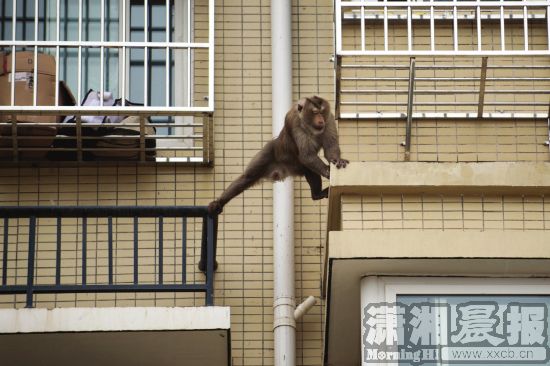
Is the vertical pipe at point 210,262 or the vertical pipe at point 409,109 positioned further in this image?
the vertical pipe at point 409,109

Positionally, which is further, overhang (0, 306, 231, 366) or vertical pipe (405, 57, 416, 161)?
vertical pipe (405, 57, 416, 161)

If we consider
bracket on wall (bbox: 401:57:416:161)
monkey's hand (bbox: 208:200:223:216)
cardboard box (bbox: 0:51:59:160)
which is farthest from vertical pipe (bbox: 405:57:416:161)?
cardboard box (bbox: 0:51:59:160)

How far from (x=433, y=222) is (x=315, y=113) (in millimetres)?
1943

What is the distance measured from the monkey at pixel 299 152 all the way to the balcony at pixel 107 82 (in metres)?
0.61

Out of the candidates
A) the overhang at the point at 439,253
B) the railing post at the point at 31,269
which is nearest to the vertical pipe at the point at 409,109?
the overhang at the point at 439,253

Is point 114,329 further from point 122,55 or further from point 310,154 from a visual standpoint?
point 122,55

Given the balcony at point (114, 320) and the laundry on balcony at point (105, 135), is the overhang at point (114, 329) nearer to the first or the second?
the balcony at point (114, 320)

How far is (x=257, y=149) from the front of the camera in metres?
15.9

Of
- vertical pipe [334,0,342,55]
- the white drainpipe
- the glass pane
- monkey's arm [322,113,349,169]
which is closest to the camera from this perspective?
the glass pane

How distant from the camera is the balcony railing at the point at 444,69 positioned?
15.3m

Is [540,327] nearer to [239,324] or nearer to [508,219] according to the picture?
[508,219]

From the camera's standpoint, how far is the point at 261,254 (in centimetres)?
1557

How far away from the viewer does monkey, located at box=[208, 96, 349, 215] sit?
14922 mm

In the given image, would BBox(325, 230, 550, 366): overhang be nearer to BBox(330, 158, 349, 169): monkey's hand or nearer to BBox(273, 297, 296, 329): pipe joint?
BBox(330, 158, 349, 169): monkey's hand
